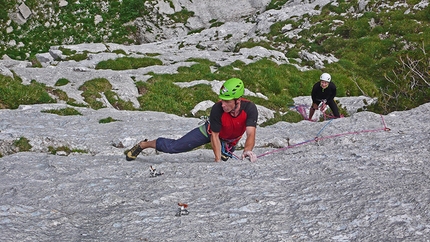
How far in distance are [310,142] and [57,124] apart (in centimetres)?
1035

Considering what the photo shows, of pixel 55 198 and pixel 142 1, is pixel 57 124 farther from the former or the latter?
pixel 142 1

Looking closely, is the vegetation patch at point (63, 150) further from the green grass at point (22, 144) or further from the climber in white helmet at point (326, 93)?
the climber in white helmet at point (326, 93)

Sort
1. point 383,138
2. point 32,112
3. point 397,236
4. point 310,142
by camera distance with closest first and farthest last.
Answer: point 397,236, point 383,138, point 310,142, point 32,112

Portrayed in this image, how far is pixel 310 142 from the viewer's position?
43.0ft

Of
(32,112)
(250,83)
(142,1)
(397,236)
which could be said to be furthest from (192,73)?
(142,1)

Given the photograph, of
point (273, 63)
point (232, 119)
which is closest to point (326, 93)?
point (232, 119)

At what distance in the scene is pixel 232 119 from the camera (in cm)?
1030

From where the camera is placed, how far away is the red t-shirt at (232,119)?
33.2 ft

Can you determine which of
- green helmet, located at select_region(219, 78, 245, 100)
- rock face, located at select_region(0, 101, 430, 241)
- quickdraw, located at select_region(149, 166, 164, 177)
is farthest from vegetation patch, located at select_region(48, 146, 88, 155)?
green helmet, located at select_region(219, 78, 245, 100)

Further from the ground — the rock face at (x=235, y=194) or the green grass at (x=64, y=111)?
the rock face at (x=235, y=194)

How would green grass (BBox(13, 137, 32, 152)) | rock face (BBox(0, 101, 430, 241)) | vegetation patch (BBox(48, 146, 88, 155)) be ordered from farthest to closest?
vegetation patch (BBox(48, 146, 88, 155)), green grass (BBox(13, 137, 32, 152)), rock face (BBox(0, 101, 430, 241))

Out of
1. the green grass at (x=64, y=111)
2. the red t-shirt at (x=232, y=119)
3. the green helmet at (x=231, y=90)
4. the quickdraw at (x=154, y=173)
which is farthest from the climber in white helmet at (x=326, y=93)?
the quickdraw at (x=154, y=173)

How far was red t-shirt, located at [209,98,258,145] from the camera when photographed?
33.2 feet

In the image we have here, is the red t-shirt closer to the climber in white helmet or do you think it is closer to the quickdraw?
the quickdraw
